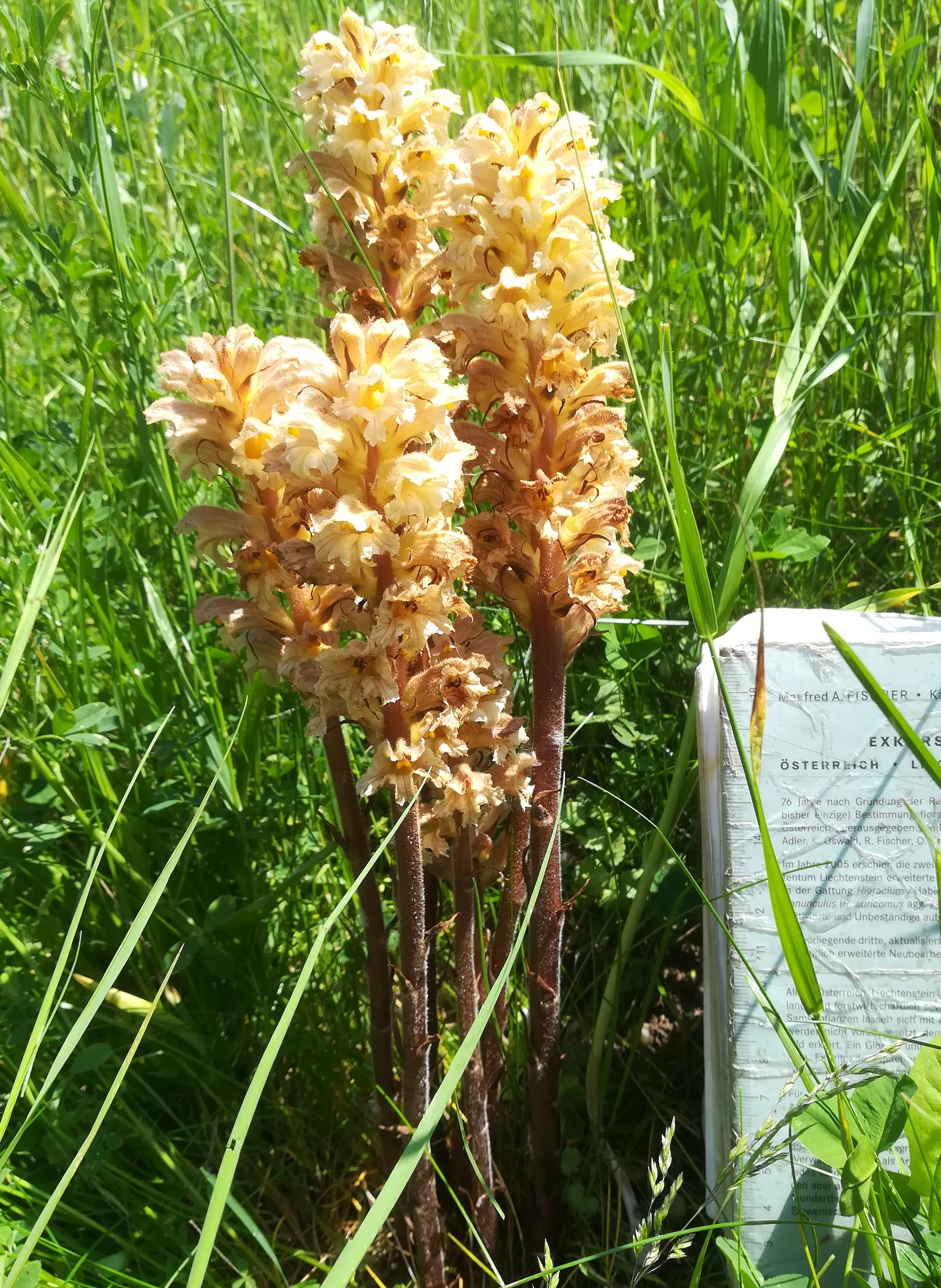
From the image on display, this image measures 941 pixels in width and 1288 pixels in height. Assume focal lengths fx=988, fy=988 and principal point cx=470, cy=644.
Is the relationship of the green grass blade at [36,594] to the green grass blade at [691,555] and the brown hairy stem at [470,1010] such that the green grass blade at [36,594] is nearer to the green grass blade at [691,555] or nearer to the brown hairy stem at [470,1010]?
the brown hairy stem at [470,1010]

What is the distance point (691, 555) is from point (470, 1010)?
0.76 m

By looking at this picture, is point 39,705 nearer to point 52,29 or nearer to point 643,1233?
point 52,29

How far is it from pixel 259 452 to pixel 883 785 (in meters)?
1.05

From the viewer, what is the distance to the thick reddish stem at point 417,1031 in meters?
1.31

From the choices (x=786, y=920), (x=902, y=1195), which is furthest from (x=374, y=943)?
(x=902, y=1195)

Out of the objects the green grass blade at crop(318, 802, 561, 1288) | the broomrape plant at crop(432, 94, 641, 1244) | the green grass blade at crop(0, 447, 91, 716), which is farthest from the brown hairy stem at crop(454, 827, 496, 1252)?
the green grass blade at crop(0, 447, 91, 716)

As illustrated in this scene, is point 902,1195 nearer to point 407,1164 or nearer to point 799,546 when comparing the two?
point 407,1164

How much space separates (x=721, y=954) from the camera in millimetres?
1542

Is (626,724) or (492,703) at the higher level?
(492,703)

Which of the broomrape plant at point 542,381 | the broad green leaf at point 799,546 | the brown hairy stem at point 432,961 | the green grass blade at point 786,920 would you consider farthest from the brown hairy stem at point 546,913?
the broad green leaf at point 799,546

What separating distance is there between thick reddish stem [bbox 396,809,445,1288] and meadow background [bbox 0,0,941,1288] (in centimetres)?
23

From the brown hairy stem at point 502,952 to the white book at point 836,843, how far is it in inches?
12.4

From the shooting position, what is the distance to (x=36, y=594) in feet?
4.59

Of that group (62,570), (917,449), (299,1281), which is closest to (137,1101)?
(299,1281)
